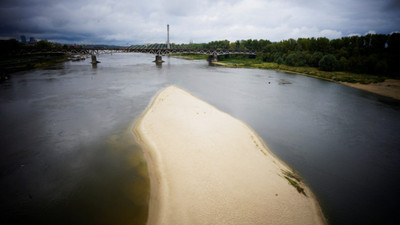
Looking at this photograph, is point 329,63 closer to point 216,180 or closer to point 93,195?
point 216,180

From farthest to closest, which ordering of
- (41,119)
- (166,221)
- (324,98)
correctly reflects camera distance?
(324,98) < (41,119) < (166,221)

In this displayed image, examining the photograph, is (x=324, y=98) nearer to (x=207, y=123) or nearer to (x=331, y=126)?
(x=331, y=126)

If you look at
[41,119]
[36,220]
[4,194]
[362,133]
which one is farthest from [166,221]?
[362,133]

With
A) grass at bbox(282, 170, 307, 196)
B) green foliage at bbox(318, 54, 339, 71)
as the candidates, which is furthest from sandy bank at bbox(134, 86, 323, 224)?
green foliage at bbox(318, 54, 339, 71)

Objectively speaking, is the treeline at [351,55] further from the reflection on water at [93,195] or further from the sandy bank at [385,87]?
the reflection on water at [93,195]

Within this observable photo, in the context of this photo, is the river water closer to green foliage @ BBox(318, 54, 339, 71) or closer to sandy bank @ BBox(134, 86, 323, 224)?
sandy bank @ BBox(134, 86, 323, 224)

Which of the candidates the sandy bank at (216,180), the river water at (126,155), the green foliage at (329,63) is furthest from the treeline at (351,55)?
the sandy bank at (216,180)

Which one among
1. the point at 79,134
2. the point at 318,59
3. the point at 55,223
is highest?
the point at 318,59
